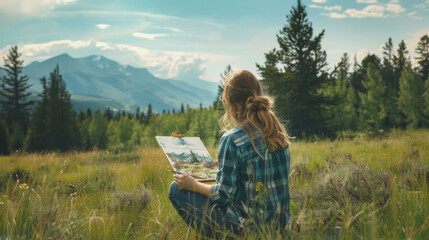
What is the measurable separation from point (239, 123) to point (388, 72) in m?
44.2

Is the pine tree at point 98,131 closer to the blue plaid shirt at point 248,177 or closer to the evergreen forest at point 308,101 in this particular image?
the evergreen forest at point 308,101

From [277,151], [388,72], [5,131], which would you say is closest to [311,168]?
[277,151]

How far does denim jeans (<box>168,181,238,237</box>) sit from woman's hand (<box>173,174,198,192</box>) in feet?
0.22

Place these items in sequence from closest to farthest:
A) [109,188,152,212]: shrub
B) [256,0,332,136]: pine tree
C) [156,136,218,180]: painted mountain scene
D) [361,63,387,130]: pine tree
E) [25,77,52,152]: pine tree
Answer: [156,136,218,180]: painted mountain scene
[109,188,152,212]: shrub
[256,0,332,136]: pine tree
[361,63,387,130]: pine tree
[25,77,52,152]: pine tree

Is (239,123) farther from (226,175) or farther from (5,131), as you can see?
(5,131)

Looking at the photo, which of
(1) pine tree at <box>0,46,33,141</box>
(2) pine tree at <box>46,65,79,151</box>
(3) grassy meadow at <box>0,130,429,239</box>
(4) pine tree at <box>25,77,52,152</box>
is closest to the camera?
(3) grassy meadow at <box>0,130,429,239</box>

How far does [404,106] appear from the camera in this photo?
26719mm

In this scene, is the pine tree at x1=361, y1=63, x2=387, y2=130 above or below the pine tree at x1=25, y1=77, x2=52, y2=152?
above

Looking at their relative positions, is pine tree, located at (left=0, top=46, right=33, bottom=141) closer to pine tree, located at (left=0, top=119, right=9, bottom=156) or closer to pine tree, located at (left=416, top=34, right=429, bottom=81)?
pine tree, located at (left=0, top=119, right=9, bottom=156)

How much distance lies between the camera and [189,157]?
276 cm

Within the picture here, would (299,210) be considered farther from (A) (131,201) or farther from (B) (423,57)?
(B) (423,57)

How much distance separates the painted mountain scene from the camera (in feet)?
8.46

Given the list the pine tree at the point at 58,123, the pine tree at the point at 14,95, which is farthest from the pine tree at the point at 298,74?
the pine tree at the point at 14,95

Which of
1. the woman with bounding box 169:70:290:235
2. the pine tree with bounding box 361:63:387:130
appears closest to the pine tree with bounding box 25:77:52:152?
the pine tree with bounding box 361:63:387:130
